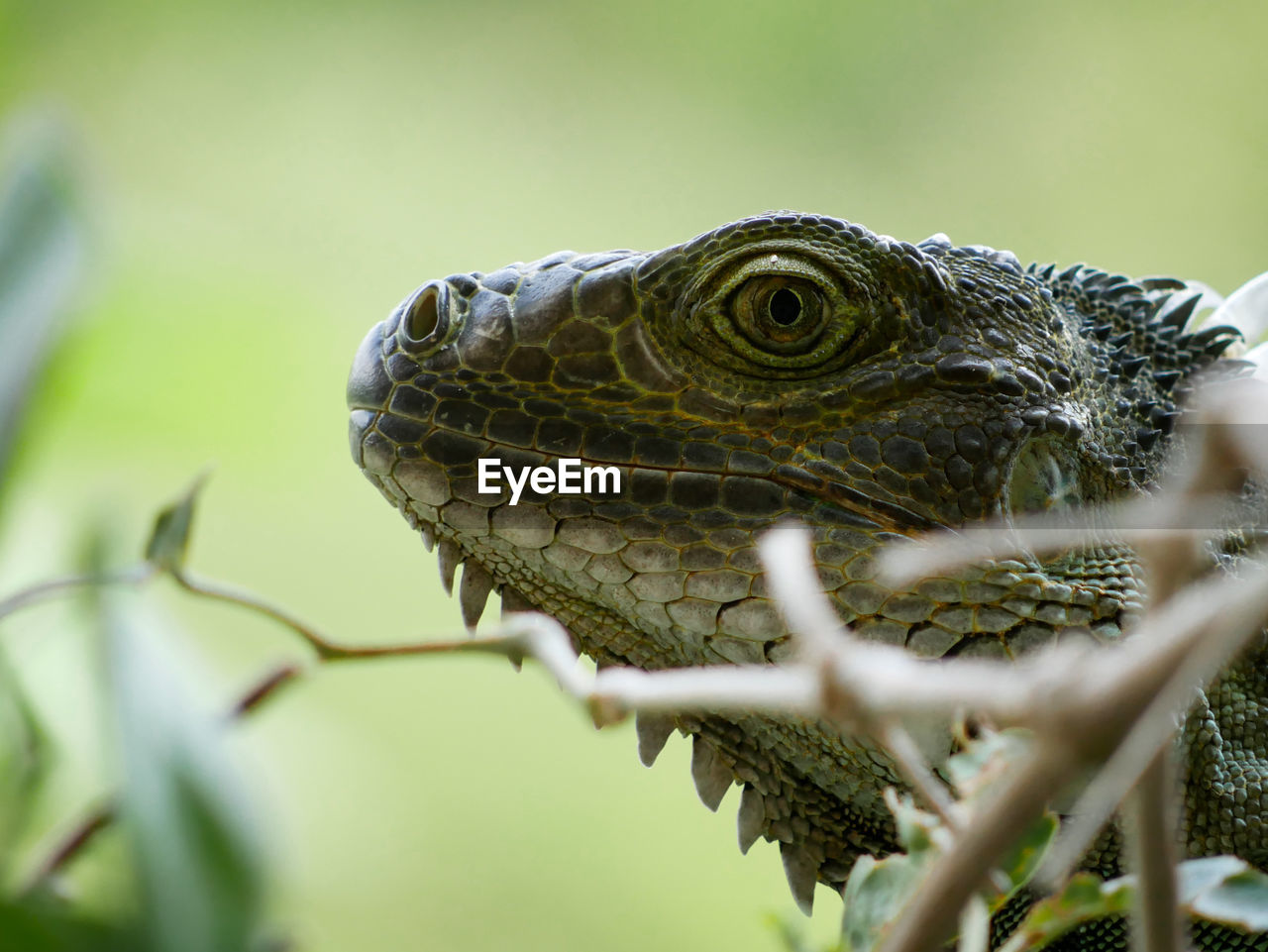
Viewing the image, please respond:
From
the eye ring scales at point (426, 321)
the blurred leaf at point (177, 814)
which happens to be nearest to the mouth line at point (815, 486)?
the eye ring scales at point (426, 321)

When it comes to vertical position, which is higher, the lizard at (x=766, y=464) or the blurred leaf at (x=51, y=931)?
the lizard at (x=766, y=464)

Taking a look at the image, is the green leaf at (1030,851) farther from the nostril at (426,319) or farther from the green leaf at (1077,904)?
the nostril at (426,319)

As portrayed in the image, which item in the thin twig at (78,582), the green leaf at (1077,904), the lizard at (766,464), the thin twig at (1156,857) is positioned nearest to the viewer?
the thin twig at (1156,857)

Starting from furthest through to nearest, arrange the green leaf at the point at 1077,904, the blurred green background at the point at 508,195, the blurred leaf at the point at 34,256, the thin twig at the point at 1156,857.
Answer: the blurred green background at the point at 508,195
the blurred leaf at the point at 34,256
the green leaf at the point at 1077,904
the thin twig at the point at 1156,857

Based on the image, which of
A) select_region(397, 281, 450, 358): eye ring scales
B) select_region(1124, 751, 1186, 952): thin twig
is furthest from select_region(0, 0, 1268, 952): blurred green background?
select_region(1124, 751, 1186, 952): thin twig

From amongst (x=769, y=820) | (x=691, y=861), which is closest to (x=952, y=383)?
(x=769, y=820)

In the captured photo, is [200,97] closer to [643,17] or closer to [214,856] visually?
[643,17]
